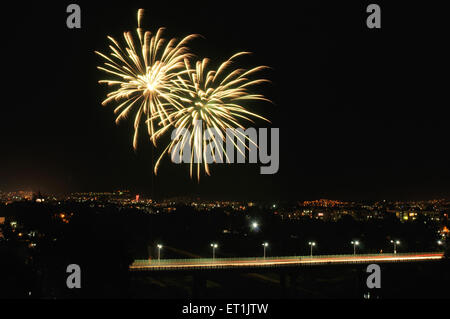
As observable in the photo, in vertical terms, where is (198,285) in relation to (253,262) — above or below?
below

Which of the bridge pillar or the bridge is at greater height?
the bridge

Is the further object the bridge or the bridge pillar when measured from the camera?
the bridge pillar

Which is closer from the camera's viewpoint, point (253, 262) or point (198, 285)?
point (198, 285)

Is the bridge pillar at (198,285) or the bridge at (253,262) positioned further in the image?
the bridge pillar at (198,285)

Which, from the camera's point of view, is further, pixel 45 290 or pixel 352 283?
pixel 352 283

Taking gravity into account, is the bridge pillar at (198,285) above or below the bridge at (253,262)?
below
